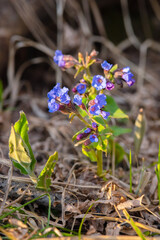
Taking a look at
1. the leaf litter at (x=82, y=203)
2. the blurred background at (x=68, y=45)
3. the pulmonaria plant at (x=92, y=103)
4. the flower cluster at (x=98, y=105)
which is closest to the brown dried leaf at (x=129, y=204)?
the leaf litter at (x=82, y=203)

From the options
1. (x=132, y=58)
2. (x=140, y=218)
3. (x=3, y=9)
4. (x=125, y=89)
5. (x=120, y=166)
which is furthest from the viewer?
(x=132, y=58)

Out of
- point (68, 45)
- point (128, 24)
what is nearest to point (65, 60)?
point (68, 45)

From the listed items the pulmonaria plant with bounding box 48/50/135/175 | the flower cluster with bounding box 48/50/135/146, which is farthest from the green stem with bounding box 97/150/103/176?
the flower cluster with bounding box 48/50/135/146

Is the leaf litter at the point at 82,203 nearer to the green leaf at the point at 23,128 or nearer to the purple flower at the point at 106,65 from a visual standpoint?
the green leaf at the point at 23,128

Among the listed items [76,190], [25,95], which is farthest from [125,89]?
[76,190]

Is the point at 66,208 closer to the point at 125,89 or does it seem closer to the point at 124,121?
the point at 124,121
